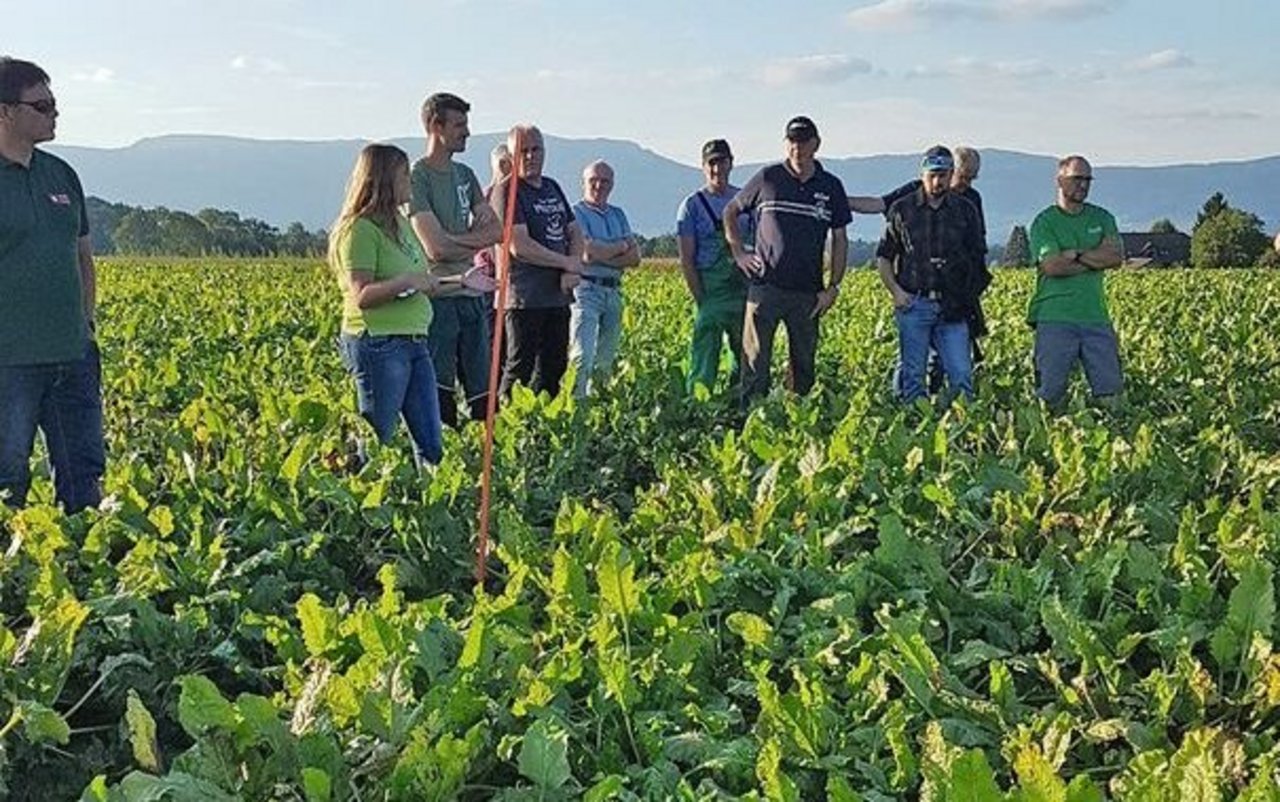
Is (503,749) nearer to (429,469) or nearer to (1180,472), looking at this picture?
(429,469)

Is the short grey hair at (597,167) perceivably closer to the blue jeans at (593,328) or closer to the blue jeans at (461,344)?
the blue jeans at (593,328)

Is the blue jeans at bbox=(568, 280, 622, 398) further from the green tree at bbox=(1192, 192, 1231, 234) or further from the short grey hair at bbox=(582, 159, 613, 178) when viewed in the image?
the green tree at bbox=(1192, 192, 1231, 234)

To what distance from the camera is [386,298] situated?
5.71 meters

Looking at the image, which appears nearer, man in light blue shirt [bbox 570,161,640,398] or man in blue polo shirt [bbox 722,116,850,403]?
man in blue polo shirt [bbox 722,116,850,403]

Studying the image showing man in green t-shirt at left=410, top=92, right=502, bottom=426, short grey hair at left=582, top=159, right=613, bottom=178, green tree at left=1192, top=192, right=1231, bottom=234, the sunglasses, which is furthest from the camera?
green tree at left=1192, top=192, right=1231, bottom=234

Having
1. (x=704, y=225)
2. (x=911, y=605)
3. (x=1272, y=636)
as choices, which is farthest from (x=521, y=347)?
(x=1272, y=636)

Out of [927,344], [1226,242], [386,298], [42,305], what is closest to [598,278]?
[927,344]

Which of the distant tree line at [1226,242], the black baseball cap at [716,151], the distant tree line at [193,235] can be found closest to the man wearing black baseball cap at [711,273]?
the black baseball cap at [716,151]

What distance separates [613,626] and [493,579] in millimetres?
1647

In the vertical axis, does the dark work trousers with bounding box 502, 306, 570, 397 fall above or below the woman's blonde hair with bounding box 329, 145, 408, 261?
below

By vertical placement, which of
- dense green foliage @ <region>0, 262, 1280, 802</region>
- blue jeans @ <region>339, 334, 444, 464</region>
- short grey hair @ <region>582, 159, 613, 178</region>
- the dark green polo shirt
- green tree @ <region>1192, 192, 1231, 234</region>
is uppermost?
green tree @ <region>1192, 192, 1231, 234</region>

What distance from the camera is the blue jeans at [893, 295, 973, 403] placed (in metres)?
8.13

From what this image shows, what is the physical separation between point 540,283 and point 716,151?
1.69 metres

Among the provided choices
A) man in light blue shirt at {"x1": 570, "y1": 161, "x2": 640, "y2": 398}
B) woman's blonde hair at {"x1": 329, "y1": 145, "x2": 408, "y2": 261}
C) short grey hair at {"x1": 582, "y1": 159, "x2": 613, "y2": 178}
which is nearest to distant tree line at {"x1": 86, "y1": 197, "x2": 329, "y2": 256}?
short grey hair at {"x1": 582, "y1": 159, "x2": 613, "y2": 178}
